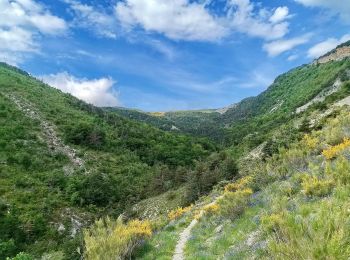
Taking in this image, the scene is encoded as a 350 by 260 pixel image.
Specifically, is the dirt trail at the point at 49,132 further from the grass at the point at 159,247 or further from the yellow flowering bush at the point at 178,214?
the grass at the point at 159,247

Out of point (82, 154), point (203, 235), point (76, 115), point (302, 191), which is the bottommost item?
point (203, 235)

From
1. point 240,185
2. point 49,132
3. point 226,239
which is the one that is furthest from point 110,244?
point 49,132

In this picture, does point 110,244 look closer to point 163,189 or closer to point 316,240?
point 316,240

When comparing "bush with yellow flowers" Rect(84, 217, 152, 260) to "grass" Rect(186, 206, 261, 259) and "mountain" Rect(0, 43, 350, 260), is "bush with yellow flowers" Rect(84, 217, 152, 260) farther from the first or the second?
"grass" Rect(186, 206, 261, 259)

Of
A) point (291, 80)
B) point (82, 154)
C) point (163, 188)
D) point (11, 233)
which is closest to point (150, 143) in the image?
point (82, 154)

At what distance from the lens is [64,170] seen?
195 feet

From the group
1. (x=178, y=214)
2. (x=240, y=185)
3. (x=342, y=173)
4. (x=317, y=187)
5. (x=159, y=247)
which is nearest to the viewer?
(x=342, y=173)

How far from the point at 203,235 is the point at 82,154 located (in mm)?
55876

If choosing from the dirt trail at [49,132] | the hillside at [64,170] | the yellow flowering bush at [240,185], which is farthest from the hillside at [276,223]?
the dirt trail at [49,132]

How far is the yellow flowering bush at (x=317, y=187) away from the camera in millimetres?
10711

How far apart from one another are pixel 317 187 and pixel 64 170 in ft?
174

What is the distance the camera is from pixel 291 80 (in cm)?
19862

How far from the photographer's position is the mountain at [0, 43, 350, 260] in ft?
31.2

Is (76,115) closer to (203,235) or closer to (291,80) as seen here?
(203,235)
